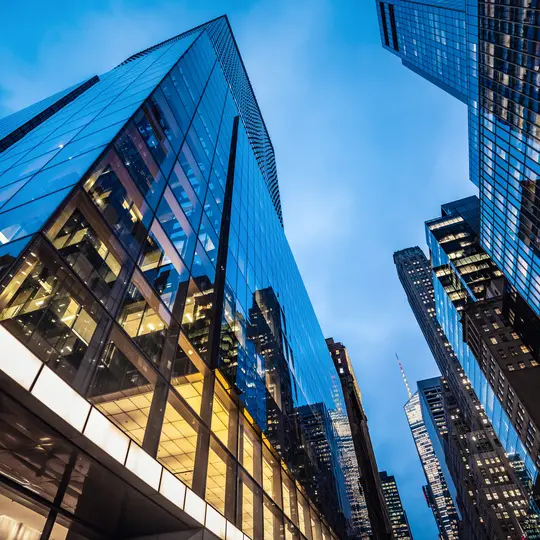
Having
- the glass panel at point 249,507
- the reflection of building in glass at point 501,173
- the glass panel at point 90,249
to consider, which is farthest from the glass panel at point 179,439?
the reflection of building in glass at point 501,173

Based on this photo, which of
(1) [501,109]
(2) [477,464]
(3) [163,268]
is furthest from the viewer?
(2) [477,464]

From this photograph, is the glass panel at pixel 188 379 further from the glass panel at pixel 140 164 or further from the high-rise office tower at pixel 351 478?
the high-rise office tower at pixel 351 478

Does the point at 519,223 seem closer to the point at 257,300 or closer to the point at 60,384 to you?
the point at 257,300

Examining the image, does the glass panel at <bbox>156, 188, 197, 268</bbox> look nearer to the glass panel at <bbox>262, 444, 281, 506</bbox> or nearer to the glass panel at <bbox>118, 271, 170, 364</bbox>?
the glass panel at <bbox>118, 271, 170, 364</bbox>

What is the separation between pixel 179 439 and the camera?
14.0m

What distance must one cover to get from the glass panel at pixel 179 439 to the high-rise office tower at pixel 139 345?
Answer: 0.18ft

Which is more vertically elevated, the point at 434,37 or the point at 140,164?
the point at 434,37

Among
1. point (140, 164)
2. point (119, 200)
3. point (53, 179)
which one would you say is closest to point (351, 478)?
point (140, 164)

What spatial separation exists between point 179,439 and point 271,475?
9.12 m

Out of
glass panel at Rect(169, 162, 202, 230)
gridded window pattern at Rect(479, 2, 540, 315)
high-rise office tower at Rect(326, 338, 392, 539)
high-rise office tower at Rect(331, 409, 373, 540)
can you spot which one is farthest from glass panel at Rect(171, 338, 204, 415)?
high-rise office tower at Rect(326, 338, 392, 539)

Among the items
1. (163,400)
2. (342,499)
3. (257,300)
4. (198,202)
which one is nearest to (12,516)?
(163,400)

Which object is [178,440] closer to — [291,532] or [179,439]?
[179,439]

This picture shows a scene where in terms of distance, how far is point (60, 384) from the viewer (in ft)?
28.7

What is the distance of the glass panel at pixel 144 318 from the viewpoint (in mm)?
12438
